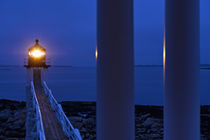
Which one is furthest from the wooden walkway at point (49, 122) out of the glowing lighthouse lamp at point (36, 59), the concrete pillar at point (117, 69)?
the concrete pillar at point (117, 69)

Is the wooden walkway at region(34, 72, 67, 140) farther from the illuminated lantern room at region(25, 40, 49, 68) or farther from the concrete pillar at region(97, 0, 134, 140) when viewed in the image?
the concrete pillar at region(97, 0, 134, 140)

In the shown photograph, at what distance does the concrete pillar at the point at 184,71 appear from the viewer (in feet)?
9.62

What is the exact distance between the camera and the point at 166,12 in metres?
3.17

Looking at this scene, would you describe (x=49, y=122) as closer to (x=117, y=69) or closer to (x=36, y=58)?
(x=117, y=69)

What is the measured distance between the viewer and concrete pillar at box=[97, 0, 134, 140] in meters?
2.37

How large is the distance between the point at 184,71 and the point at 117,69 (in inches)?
42.5

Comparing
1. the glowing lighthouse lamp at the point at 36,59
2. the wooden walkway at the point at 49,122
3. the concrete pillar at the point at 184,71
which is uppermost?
the glowing lighthouse lamp at the point at 36,59

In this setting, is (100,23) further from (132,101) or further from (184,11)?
(184,11)

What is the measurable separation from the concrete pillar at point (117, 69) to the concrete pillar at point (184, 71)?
35.1 inches

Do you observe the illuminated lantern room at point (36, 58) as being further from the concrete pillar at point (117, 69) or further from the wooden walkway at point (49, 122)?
the concrete pillar at point (117, 69)

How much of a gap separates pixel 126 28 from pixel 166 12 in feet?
3.57

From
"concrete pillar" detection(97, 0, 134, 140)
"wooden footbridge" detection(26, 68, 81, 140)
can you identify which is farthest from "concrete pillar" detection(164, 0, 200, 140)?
"wooden footbridge" detection(26, 68, 81, 140)

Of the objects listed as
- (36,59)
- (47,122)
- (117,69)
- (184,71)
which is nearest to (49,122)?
(47,122)

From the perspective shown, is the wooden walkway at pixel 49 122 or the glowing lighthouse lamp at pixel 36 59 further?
the glowing lighthouse lamp at pixel 36 59
